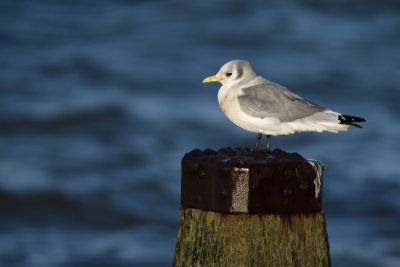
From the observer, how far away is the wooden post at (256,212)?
107 inches

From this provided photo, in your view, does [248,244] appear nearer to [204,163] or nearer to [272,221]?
[272,221]

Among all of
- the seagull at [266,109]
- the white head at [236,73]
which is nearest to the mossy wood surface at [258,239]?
the seagull at [266,109]

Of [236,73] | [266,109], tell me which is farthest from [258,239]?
[236,73]

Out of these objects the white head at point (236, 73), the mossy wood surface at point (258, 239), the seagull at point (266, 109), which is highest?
the white head at point (236, 73)

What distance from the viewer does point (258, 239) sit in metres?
2.71

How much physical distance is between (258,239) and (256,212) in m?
0.11

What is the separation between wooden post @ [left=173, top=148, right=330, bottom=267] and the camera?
2713 mm

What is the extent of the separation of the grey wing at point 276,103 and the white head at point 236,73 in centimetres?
7

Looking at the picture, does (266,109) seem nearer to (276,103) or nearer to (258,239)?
(276,103)

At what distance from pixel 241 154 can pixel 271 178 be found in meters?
0.27

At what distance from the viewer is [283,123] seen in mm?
3678

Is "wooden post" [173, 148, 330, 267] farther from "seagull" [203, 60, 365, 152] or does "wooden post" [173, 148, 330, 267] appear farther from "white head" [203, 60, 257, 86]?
"white head" [203, 60, 257, 86]

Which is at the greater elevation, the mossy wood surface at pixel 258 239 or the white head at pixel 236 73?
the white head at pixel 236 73

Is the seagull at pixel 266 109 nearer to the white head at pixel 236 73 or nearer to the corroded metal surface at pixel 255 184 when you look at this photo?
the white head at pixel 236 73
